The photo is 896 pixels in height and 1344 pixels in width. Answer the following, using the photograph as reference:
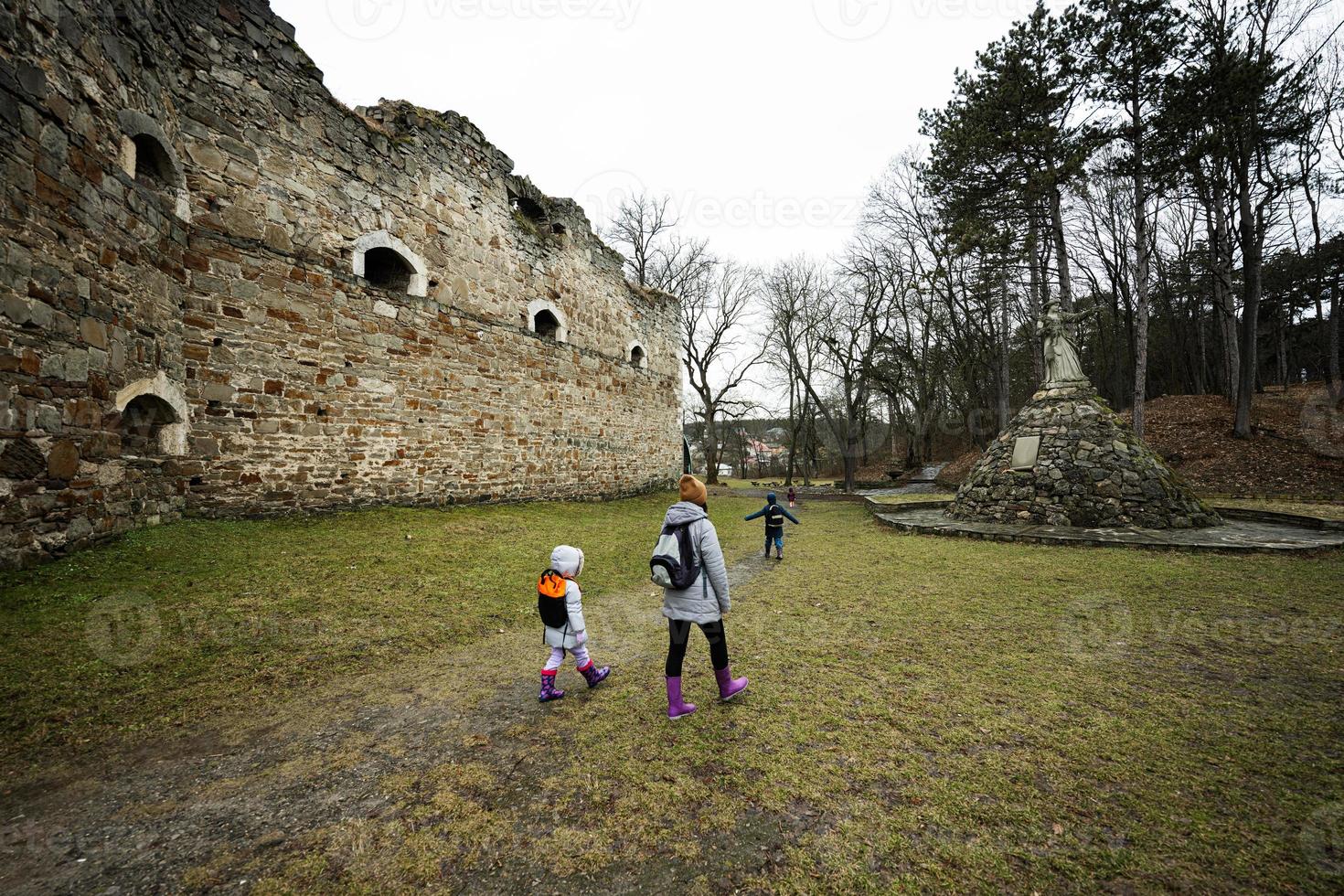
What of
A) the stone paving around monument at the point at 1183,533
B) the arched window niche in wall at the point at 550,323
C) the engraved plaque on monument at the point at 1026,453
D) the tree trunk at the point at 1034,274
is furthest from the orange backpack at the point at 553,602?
the tree trunk at the point at 1034,274

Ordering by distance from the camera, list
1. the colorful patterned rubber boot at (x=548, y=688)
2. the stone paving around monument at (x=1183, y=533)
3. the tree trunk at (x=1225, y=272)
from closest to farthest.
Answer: the colorful patterned rubber boot at (x=548, y=688) < the stone paving around monument at (x=1183, y=533) < the tree trunk at (x=1225, y=272)

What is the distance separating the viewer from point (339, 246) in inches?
318

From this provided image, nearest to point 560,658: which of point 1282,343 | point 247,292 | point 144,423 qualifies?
point 144,423

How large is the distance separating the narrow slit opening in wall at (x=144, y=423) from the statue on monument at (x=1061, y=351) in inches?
561

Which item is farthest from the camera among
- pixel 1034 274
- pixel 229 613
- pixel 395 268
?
pixel 1034 274

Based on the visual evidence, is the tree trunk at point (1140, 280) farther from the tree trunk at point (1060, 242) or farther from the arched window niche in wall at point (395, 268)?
the arched window niche in wall at point (395, 268)

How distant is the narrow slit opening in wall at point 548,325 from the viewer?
12066 mm

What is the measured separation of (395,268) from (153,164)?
334 cm

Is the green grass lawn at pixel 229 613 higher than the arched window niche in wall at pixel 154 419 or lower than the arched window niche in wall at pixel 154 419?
lower

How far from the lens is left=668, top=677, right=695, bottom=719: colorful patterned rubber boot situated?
3072 mm

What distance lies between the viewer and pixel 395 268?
30.4ft

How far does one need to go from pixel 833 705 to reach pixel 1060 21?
17.9 meters

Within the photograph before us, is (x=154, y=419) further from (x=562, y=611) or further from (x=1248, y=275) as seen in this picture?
(x=1248, y=275)

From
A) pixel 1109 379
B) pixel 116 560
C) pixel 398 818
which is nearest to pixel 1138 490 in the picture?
pixel 398 818
